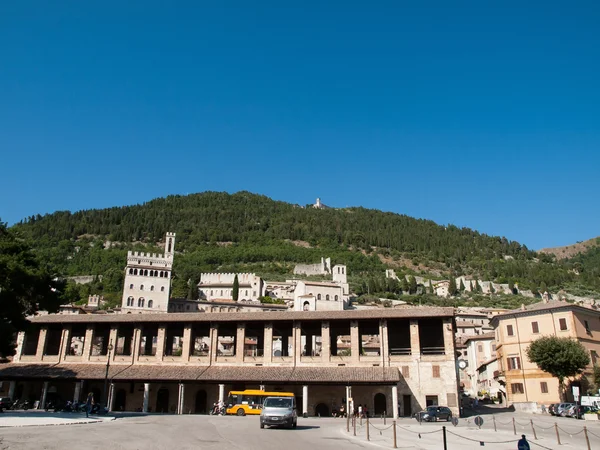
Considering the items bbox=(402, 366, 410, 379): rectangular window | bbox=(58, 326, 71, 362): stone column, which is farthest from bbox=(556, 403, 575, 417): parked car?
bbox=(58, 326, 71, 362): stone column

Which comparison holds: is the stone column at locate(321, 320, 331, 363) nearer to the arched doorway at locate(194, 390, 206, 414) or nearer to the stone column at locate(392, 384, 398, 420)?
the stone column at locate(392, 384, 398, 420)

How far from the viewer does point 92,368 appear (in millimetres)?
44312

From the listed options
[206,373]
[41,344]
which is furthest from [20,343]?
[206,373]

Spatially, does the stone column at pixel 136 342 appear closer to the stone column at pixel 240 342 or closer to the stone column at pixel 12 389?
the stone column at pixel 240 342

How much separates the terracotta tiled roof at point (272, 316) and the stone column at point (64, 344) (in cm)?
120

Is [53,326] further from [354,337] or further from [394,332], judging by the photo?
[394,332]

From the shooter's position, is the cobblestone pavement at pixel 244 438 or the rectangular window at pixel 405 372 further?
the rectangular window at pixel 405 372

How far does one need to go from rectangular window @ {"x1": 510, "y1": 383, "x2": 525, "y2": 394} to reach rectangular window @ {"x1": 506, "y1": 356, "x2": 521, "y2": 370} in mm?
1517

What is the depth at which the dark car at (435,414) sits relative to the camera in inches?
1346

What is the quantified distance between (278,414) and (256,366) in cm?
1712

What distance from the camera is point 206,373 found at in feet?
136

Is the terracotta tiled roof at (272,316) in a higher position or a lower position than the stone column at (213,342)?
higher

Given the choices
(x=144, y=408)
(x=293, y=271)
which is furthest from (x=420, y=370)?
(x=293, y=271)

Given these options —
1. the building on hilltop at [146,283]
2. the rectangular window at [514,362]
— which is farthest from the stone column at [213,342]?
the building on hilltop at [146,283]
